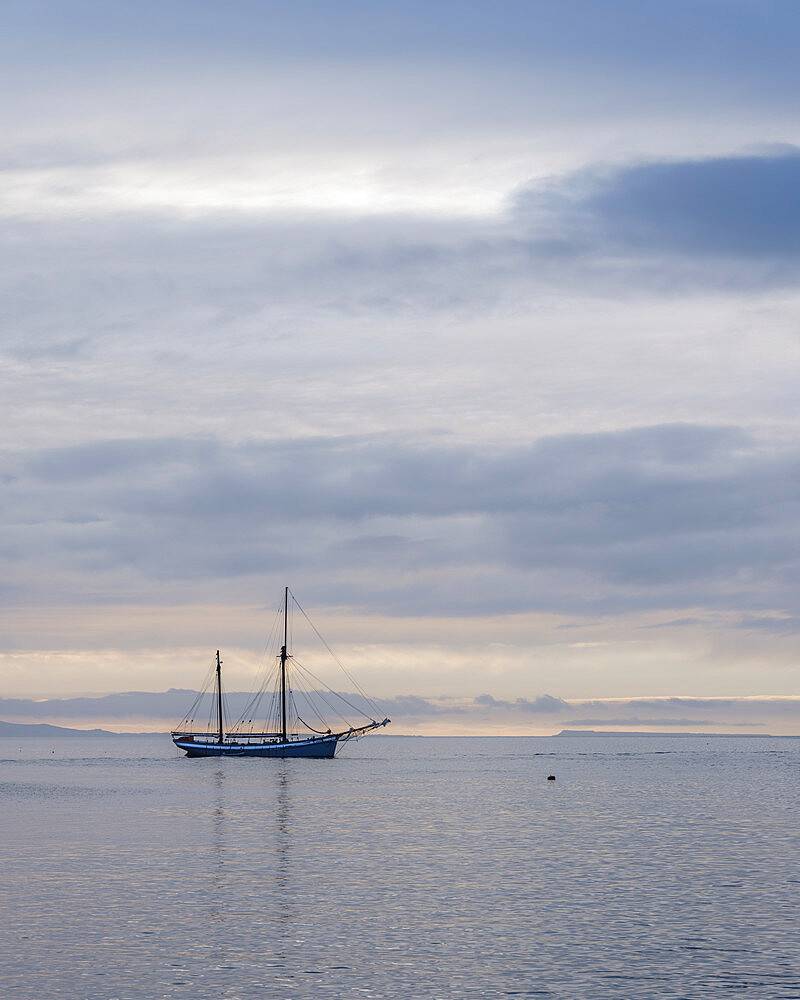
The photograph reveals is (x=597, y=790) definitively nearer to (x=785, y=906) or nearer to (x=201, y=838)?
(x=201, y=838)

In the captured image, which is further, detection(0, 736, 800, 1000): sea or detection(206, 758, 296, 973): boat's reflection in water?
detection(206, 758, 296, 973): boat's reflection in water

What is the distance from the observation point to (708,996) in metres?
42.6

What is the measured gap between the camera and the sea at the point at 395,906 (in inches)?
1778

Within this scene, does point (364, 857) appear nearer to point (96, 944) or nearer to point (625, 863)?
point (625, 863)

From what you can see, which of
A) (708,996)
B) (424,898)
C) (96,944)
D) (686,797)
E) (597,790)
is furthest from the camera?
(597,790)

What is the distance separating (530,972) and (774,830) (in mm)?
68836

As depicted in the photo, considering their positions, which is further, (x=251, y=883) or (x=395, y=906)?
(x=251, y=883)

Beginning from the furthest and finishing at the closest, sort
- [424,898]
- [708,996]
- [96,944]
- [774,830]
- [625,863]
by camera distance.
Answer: [774,830] → [625,863] → [424,898] → [96,944] → [708,996]

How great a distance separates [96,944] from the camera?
5134cm

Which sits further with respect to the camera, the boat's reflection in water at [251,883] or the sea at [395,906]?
the boat's reflection in water at [251,883]

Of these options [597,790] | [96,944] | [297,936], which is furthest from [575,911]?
[597,790]

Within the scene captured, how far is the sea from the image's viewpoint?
45.2 m

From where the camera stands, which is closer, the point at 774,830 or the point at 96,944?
the point at 96,944

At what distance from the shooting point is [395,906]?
6253cm
